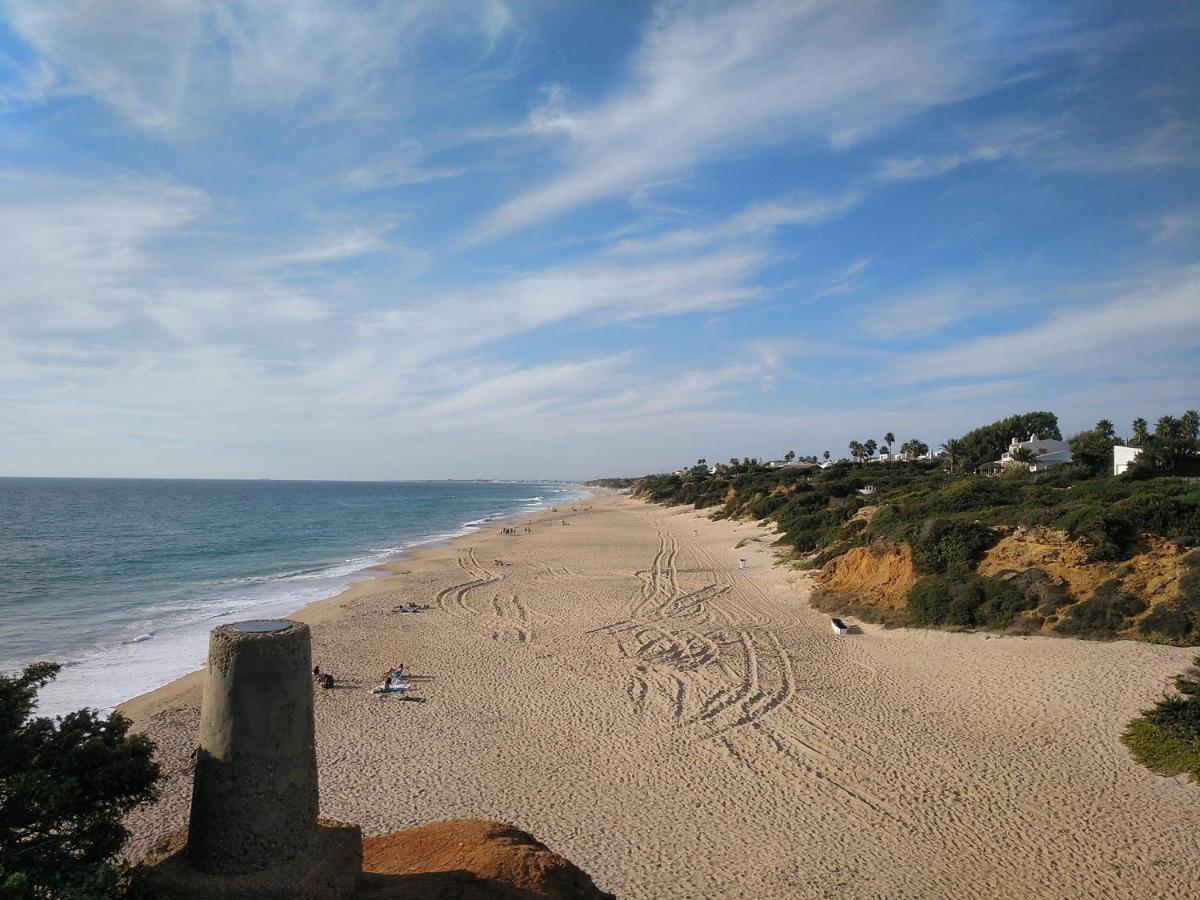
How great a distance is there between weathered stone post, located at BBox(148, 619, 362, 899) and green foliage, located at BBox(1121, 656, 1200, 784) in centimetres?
1174

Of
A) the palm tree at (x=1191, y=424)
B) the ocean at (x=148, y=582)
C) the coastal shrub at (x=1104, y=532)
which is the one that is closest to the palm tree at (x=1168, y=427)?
the palm tree at (x=1191, y=424)

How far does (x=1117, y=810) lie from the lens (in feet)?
29.6

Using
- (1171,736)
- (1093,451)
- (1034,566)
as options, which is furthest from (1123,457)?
(1171,736)

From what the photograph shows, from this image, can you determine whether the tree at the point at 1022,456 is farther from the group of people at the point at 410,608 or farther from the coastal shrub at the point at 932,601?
the group of people at the point at 410,608

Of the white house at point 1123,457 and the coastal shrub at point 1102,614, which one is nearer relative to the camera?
the coastal shrub at point 1102,614

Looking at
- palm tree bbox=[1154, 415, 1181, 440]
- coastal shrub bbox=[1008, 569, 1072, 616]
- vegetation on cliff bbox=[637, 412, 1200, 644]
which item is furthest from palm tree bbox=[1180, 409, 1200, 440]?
coastal shrub bbox=[1008, 569, 1072, 616]

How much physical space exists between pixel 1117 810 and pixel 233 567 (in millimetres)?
38119

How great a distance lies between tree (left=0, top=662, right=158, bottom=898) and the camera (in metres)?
4.31

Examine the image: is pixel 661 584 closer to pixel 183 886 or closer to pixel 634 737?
pixel 634 737

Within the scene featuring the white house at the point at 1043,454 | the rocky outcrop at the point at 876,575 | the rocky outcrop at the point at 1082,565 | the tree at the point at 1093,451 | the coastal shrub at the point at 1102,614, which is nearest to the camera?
the coastal shrub at the point at 1102,614

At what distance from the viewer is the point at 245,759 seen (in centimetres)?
485

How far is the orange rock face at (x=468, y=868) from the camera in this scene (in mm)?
5426

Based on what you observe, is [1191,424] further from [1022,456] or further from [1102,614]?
[1102,614]

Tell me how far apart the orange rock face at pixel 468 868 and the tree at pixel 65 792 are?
1921 millimetres
